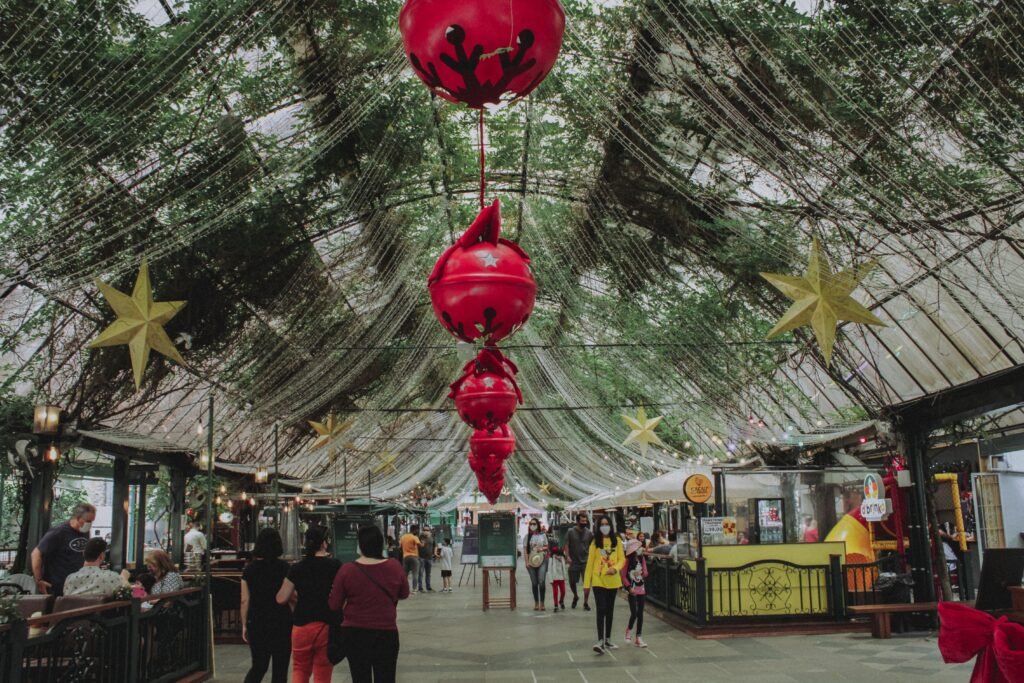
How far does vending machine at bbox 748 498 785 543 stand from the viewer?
1520 centimetres

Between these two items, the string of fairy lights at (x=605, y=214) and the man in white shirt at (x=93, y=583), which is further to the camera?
the man in white shirt at (x=93, y=583)

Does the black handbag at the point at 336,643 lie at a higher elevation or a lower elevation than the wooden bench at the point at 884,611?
higher

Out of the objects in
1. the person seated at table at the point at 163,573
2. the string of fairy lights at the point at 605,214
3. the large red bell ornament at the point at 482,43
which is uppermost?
the string of fairy lights at the point at 605,214

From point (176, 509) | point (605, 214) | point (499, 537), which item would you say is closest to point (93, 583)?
point (605, 214)

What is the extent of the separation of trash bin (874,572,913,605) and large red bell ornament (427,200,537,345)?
9.07m

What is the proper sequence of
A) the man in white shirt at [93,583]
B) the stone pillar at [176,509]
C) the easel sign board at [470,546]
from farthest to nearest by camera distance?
the easel sign board at [470,546]
the stone pillar at [176,509]
the man in white shirt at [93,583]

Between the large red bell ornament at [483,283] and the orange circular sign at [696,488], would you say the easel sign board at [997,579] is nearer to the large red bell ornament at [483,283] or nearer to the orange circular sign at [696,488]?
the large red bell ornament at [483,283]

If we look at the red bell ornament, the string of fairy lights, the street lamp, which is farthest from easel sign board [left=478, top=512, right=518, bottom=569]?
the red bell ornament

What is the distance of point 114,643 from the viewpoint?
249 inches

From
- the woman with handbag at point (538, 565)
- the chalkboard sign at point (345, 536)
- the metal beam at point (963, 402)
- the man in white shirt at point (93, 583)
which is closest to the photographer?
the man in white shirt at point (93, 583)

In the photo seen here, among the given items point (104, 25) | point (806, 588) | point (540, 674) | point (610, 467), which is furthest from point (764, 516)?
point (104, 25)

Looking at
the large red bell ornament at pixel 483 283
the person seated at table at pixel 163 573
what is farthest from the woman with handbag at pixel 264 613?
the large red bell ornament at pixel 483 283

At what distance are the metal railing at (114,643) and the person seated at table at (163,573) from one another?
0.21m

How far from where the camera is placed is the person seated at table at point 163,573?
8.30m
